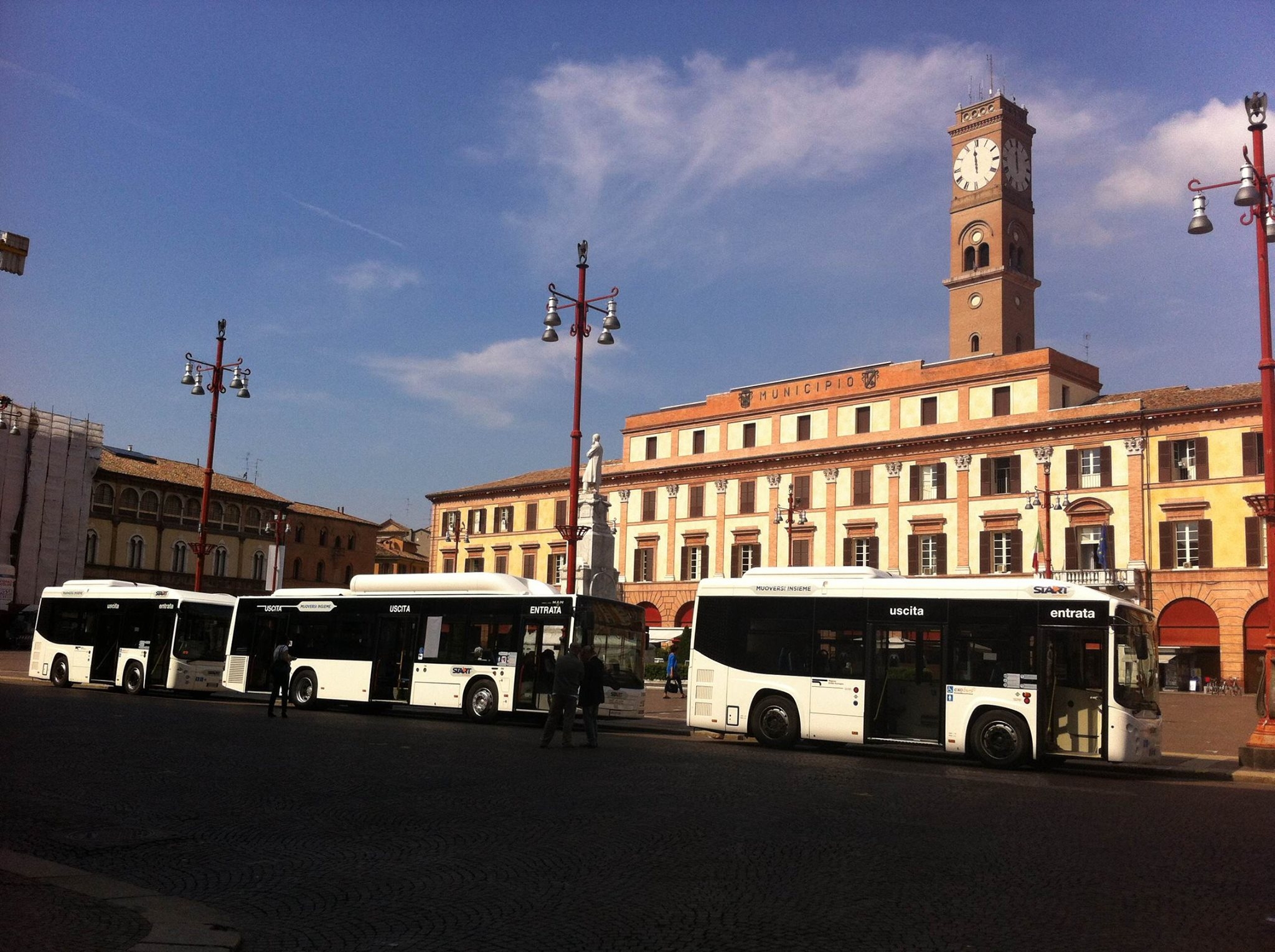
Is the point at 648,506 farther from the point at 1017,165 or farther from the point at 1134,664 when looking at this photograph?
the point at 1134,664

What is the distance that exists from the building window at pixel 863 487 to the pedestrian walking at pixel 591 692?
43.0m

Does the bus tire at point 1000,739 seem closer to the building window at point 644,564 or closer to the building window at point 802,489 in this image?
the building window at point 802,489

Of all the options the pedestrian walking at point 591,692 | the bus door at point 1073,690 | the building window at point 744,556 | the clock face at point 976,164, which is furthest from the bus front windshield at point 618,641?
the clock face at point 976,164

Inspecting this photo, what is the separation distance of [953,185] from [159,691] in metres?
64.9

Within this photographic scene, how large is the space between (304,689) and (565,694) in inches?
413

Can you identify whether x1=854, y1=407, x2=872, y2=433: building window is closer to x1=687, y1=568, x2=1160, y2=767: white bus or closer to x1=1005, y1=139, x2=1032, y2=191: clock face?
x1=1005, y1=139, x2=1032, y2=191: clock face

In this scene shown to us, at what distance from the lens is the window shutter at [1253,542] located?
47156 millimetres

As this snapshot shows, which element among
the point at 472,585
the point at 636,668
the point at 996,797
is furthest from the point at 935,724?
the point at 472,585

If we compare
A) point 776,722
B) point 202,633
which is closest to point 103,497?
point 202,633

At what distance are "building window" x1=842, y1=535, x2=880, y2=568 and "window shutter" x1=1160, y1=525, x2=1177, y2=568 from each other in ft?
Result: 44.6

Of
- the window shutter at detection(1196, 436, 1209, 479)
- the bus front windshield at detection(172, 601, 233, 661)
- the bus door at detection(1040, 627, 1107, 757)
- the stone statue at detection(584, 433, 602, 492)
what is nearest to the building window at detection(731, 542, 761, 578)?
the window shutter at detection(1196, 436, 1209, 479)

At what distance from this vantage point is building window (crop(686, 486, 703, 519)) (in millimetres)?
66750

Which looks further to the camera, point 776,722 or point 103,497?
point 103,497

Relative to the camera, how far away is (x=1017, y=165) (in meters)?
78.2
